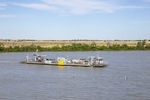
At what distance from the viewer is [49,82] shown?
45312mm

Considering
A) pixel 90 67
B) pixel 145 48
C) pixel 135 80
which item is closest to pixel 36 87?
pixel 135 80

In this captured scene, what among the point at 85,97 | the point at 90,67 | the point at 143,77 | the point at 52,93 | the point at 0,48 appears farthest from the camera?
the point at 0,48

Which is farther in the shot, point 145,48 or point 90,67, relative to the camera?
point 145,48

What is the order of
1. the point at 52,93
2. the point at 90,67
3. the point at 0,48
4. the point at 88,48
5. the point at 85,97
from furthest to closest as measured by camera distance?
the point at 88,48 < the point at 0,48 < the point at 90,67 < the point at 52,93 < the point at 85,97

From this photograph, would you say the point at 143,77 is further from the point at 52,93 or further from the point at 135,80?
the point at 52,93

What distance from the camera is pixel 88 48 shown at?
446 feet

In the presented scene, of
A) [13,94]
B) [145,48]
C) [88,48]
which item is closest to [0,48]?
[88,48]

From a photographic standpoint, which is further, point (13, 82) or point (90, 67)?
point (90, 67)

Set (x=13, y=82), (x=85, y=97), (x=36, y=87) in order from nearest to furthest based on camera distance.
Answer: (x=85, y=97), (x=36, y=87), (x=13, y=82)

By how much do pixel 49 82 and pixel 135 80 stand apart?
33.3 ft

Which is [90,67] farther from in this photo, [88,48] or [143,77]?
[88,48]

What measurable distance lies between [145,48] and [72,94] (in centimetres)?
10842

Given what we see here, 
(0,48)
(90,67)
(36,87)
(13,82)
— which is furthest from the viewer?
(0,48)

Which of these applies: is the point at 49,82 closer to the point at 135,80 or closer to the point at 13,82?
the point at 13,82
